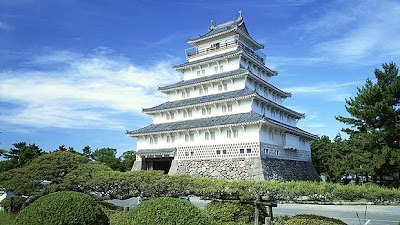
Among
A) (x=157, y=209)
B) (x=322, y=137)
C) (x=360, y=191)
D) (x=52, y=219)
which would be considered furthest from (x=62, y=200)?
(x=322, y=137)

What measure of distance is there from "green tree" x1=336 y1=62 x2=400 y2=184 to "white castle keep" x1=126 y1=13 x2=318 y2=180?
7.67 metres

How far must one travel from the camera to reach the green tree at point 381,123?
27.6m

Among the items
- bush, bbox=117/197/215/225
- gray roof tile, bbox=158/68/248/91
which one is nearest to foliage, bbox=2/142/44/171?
gray roof tile, bbox=158/68/248/91

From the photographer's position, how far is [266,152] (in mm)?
30016

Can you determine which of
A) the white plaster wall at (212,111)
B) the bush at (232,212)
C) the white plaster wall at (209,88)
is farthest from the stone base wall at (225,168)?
the bush at (232,212)

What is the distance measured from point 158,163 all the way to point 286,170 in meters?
17.2

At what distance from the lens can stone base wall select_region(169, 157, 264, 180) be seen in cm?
2806

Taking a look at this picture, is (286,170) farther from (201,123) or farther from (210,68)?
(210,68)

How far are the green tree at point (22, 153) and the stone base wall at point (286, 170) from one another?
30633 mm

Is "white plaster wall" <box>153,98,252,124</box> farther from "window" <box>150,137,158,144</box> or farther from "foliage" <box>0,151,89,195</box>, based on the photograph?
"foliage" <box>0,151,89,195</box>

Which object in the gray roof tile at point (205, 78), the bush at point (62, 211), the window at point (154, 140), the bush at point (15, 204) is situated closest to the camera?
the bush at point (62, 211)

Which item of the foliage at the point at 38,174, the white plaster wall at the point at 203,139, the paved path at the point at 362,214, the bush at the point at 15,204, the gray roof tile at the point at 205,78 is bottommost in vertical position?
the paved path at the point at 362,214

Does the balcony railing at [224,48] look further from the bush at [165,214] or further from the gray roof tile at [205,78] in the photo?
the bush at [165,214]

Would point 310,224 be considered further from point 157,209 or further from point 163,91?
point 163,91
